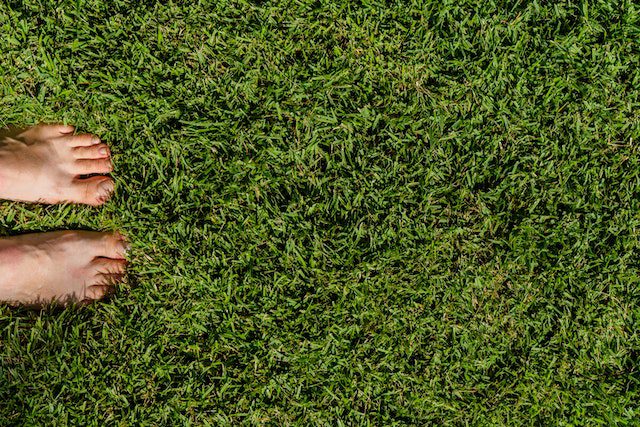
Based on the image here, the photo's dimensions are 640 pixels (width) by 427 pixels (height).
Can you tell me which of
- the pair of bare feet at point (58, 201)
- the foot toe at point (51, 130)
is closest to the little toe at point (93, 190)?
the pair of bare feet at point (58, 201)

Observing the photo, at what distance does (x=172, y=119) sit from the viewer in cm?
273

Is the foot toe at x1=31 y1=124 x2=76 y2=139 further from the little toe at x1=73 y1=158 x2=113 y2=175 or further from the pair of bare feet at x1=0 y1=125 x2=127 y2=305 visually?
the little toe at x1=73 y1=158 x2=113 y2=175

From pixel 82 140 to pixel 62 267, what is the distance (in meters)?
0.66

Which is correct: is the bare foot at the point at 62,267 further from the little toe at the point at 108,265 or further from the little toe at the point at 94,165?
the little toe at the point at 94,165

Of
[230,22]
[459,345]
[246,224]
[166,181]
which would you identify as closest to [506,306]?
[459,345]

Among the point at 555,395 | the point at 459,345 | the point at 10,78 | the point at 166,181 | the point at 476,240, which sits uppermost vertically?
the point at 10,78

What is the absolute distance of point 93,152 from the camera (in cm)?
276

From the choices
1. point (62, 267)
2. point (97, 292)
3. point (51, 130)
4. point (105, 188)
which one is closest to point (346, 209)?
point (105, 188)

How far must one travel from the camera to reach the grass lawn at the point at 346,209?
2.69 m

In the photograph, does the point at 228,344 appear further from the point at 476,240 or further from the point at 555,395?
the point at 555,395

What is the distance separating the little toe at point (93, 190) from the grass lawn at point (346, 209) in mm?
66

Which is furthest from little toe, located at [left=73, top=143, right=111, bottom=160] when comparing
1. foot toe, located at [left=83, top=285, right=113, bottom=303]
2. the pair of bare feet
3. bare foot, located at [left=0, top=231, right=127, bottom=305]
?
foot toe, located at [left=83, top=285, right=113, bottom=303]

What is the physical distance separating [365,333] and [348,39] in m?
1.51

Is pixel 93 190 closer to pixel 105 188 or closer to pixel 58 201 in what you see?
pixel 105 188
